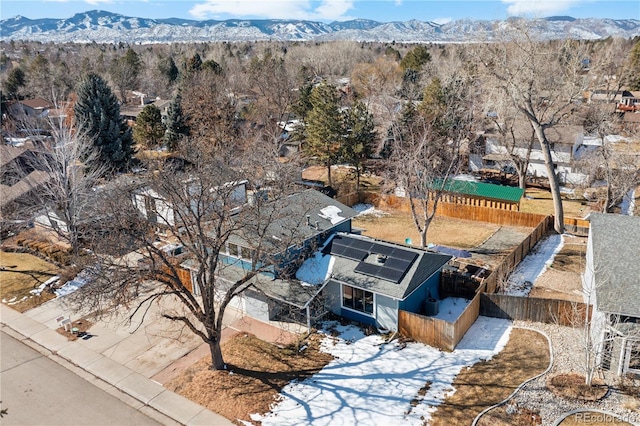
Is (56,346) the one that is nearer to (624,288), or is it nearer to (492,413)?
(492,413)

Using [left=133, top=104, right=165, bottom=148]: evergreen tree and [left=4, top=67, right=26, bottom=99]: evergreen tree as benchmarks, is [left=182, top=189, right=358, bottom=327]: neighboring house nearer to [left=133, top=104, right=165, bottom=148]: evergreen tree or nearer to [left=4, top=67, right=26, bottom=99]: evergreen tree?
[left=133, top=104, right=165, bottom=148]: evergreen tree

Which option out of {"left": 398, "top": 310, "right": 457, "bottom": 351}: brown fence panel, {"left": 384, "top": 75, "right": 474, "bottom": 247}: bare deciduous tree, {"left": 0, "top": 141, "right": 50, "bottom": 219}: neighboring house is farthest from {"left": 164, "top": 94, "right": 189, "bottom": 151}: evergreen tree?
{"left": 398, "top": 310, "right": 457, "bottom": 351}: brown fence panel

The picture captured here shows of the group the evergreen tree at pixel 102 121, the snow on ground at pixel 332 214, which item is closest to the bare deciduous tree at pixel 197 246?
the snow on ground at pixel 332 214

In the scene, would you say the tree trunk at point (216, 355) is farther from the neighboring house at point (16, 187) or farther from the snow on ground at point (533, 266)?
the neighboring house at point (16, 187)

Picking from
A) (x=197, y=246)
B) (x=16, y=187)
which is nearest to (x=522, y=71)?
(x=197, y=246)

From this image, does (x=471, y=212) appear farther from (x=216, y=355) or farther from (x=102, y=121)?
(x=102, y=121)
